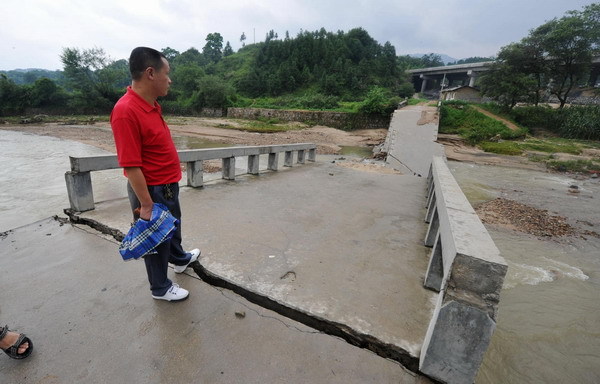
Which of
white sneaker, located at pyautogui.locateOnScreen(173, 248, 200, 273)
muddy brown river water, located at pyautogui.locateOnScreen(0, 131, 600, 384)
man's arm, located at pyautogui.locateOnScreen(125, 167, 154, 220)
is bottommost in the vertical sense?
muddy brown river water, located at pyautogui.locateOnScreen(0, 131, 600, 384)

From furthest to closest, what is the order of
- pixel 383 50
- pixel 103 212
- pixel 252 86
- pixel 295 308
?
pixel 383 50, pixel 252 86, pixel 103 212, pixel 295 308

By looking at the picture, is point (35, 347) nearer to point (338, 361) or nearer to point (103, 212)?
point (338, 361)

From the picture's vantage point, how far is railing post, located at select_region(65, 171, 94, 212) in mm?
3328

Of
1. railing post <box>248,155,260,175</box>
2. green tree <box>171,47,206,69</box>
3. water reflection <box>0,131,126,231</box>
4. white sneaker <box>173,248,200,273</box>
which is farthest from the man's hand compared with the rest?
green tree <box>171,47,206,69</box>

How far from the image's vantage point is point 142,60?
6.07 ft

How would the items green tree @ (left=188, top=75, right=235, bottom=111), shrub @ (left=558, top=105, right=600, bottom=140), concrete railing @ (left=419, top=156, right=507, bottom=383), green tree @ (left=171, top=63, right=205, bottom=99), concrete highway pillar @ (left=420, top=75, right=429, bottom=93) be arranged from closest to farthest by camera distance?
concrete railing @ (left=419, top=156, right=507, bottom=383), shrub @ (left=558, top=105, right=600, bottom=140), green tree @ (left=188, top=75, right=235, bottom=111), green tree @ (left=171, top=63, right=205, bottom=99), concrete highway pillar @ (left=420, top=75, right=429, bottom=93)

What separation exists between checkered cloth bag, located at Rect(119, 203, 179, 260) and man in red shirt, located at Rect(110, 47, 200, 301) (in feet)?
0.19

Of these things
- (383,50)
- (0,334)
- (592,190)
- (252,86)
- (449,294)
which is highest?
(383,50)

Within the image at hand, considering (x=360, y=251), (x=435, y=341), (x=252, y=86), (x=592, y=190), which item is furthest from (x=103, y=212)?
(x=252, y=86)

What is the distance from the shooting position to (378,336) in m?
1.86

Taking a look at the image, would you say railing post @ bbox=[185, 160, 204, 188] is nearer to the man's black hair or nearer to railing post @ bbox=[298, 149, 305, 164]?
the man's black hair

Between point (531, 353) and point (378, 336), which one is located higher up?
point (378, 336)

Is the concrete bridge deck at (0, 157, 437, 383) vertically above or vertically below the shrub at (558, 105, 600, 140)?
below

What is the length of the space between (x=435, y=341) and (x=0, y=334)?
2428mm
